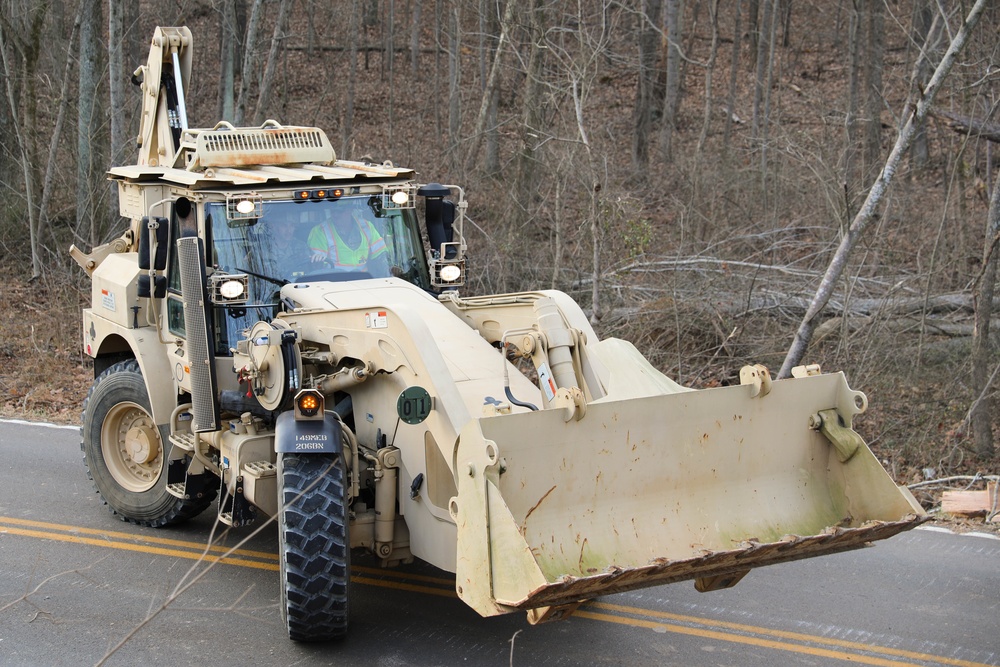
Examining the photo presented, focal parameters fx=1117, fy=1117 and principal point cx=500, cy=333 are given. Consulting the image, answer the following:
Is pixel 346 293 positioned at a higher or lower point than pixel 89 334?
higher

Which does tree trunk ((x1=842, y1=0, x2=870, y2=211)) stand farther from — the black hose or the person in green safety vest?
the black hose

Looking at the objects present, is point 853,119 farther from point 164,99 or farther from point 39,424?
point 39,424

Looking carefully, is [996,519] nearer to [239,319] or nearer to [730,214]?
[239,319]

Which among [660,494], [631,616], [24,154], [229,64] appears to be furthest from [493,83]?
[660,494]

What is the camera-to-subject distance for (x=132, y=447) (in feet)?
30.0

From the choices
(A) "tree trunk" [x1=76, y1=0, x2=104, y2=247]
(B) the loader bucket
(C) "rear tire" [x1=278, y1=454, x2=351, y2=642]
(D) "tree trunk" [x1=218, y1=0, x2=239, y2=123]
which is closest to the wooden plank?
(B) the loader bucket

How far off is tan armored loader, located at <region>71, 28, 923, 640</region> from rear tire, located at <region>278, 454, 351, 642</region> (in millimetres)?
13

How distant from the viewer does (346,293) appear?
777 centimetres

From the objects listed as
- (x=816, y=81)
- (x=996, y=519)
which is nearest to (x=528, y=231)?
(x=996, y=519)

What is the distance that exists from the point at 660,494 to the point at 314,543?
2023 mm

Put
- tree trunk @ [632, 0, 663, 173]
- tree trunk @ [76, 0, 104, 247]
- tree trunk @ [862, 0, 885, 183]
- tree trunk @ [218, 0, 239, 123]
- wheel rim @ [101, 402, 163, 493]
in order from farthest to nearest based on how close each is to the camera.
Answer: tree trunk @ [632, 0, 663, 173], tree trunk @ [862, 0, 885, 183], tree trunk @ [218, 0, 239, 123], tree trunk @ [76, 0, 104, 247], wheel rim @ [101, 402, 163, 493]

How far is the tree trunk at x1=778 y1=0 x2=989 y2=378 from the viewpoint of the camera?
34.6 feet

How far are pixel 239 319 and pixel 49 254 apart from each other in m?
12.6

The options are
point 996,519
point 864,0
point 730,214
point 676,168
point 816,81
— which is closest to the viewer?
point 996,519
